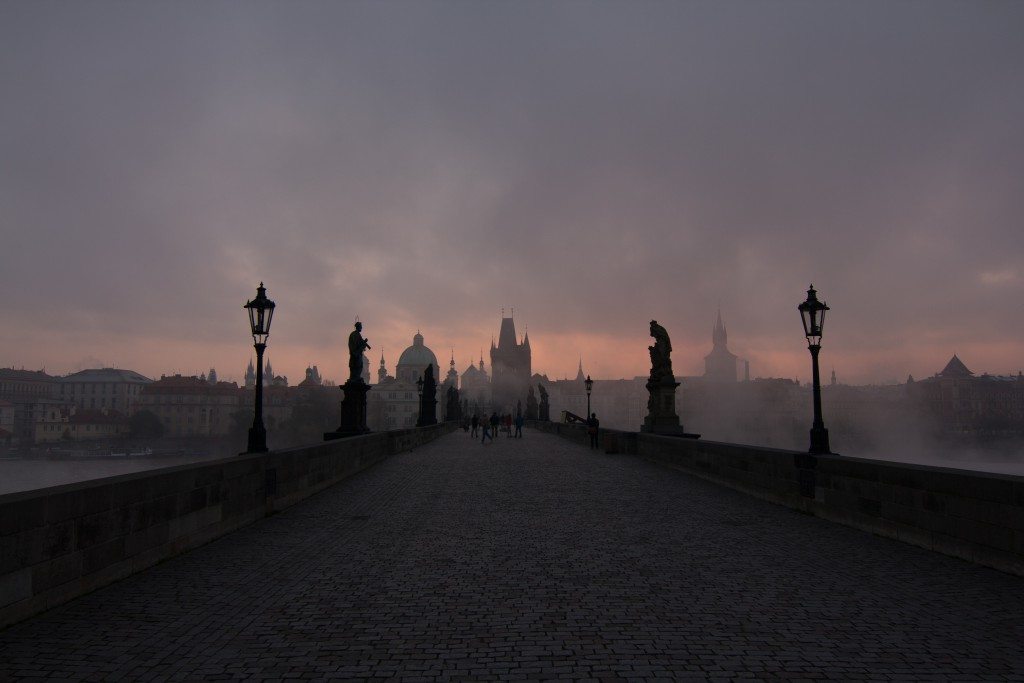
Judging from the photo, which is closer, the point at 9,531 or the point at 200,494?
the point at 9,531

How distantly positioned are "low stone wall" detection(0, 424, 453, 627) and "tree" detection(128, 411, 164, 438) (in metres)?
143

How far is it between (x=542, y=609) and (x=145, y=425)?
150069mm

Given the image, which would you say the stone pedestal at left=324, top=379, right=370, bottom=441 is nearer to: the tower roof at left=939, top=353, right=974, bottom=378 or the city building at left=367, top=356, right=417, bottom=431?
the city building at left=367, top=356, right=417, bottom=431

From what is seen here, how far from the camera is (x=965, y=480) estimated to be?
7562 millimetres

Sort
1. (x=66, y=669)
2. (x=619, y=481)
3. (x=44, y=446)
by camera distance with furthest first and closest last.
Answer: (x=44, y=446), (x=619, y=481), (x=66, y=669)

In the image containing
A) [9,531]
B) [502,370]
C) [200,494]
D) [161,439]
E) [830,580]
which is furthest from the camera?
[502,370]

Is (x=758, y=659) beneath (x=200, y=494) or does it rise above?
beneath

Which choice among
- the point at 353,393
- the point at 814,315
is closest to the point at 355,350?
the point at 353,393

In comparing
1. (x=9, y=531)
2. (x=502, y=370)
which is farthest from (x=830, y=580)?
(x=502, y=370)

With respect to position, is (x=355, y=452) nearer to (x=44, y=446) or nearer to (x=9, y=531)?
(x=9, y=531)

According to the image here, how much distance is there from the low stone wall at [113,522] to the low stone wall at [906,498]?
8606 millimetres

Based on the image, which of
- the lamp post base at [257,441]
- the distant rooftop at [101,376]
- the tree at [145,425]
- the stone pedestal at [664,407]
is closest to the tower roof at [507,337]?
the tree at [145,425]

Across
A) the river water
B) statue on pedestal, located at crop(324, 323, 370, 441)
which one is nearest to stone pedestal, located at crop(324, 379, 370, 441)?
statue on pedestal, located at crop(324, 323, 370, 441)

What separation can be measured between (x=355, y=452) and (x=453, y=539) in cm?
1028
